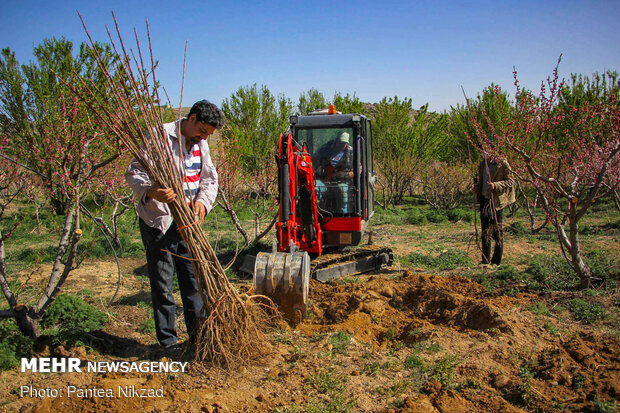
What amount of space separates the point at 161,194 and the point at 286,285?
169 centimetres

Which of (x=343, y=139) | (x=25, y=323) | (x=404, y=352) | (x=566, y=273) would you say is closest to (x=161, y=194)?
(x=25, y=323)

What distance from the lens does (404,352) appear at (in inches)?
142

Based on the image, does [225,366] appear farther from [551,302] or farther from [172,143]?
[551,302]

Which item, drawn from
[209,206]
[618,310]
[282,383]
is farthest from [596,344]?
[209,206]

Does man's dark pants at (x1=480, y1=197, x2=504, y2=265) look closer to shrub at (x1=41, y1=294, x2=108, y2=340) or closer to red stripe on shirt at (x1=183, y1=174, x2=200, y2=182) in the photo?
red stripe on shirt at (x1=183, y1=174, x2=200, y2=182)

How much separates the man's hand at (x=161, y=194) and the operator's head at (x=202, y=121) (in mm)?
524

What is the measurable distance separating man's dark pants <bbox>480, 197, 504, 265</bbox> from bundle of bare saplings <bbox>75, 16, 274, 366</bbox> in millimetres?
4238

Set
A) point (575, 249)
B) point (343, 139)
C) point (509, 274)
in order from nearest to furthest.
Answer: point (575, 249) < point (509, 274) < point (343, 139)

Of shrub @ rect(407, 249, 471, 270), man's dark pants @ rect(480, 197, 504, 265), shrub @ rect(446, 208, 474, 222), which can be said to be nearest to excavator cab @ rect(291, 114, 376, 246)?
shrub @ rect(407, 249, 471, 270)

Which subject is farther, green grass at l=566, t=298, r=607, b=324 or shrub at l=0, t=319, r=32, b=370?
green grass at l=566, t=298, r=607, b=324

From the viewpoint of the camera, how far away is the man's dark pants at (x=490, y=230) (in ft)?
20.9

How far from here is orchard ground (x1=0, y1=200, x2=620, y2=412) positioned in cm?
284

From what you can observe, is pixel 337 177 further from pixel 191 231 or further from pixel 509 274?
pixel 191 231

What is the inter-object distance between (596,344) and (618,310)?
0.97 metres
